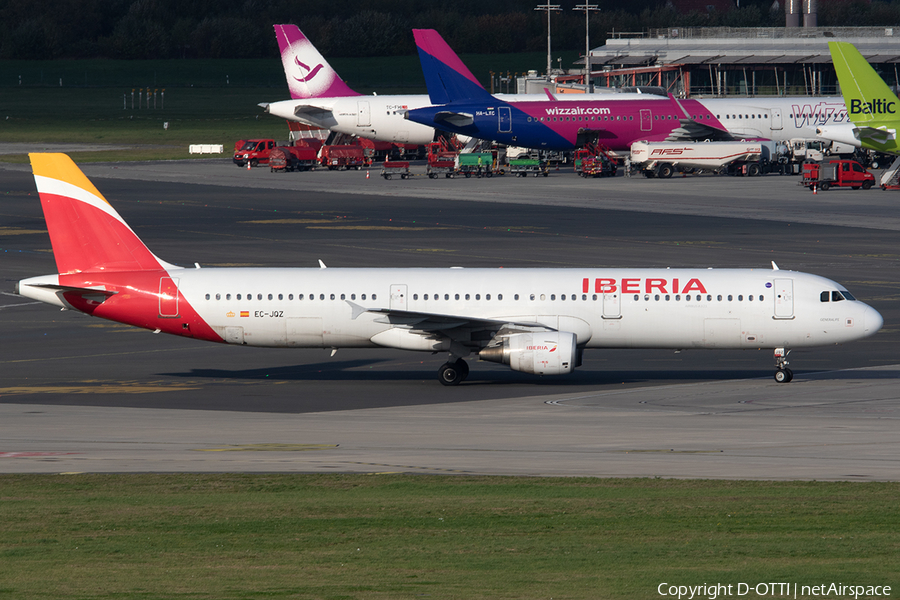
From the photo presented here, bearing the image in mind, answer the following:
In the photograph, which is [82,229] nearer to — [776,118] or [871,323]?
[871,323]

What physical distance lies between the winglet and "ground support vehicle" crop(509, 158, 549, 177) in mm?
8305

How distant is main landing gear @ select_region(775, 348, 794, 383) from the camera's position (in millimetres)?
39359

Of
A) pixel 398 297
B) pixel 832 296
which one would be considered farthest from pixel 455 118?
pixel 832 296

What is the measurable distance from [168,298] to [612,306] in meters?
14.0

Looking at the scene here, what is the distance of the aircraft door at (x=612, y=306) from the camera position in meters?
39.3

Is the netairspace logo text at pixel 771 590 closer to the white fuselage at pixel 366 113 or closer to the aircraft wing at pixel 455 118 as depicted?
the aircraft wing at pixel 455 118

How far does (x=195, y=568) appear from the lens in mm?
18078

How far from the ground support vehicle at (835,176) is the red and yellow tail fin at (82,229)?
230 ft

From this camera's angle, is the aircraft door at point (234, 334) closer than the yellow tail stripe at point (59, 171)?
Yes

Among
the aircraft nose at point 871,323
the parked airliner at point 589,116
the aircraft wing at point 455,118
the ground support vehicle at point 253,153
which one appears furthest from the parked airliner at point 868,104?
the ground support vehicle at point 253,153

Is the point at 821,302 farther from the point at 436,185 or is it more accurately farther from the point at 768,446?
the point at 436,185

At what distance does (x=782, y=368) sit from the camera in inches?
1563

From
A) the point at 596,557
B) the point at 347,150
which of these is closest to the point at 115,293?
the point at 596,557

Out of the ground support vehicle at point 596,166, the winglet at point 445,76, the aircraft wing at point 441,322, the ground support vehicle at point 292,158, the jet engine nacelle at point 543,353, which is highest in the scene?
the winglet at point 445,76
